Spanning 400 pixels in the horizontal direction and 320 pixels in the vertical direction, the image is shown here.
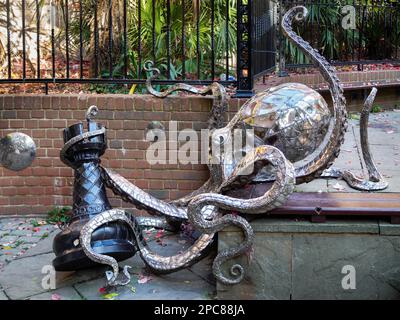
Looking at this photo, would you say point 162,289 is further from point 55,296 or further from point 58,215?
point 58,215

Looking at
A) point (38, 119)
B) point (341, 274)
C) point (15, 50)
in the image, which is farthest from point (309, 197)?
point (15, 50)

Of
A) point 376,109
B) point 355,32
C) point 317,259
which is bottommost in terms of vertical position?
point 317,259

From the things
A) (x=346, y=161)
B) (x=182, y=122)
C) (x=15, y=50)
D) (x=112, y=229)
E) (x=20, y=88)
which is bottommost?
(x=112, y=229)

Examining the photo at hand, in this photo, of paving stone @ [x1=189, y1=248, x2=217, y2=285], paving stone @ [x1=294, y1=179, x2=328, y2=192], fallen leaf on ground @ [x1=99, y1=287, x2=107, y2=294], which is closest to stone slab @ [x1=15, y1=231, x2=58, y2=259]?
fallen leaf on ground @ [x1=99, y1=287, x2=107, y2=294]

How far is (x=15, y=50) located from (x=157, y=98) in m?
4.06

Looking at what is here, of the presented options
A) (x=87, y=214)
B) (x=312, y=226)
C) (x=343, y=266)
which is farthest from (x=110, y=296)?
(x=343, y=266)

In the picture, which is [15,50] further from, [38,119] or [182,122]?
[182,122]

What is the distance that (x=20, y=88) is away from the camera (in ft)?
22.1

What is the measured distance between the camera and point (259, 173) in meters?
4.04

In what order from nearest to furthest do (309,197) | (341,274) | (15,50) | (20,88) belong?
1. (341,274)
2. (309,197)
3. (20,88)
4. (15,50)

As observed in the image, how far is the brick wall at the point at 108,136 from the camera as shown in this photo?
516cm

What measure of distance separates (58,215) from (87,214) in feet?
5.34

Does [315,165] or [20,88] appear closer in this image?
[315,165]

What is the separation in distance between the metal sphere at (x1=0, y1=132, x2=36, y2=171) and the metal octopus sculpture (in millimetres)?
1442
